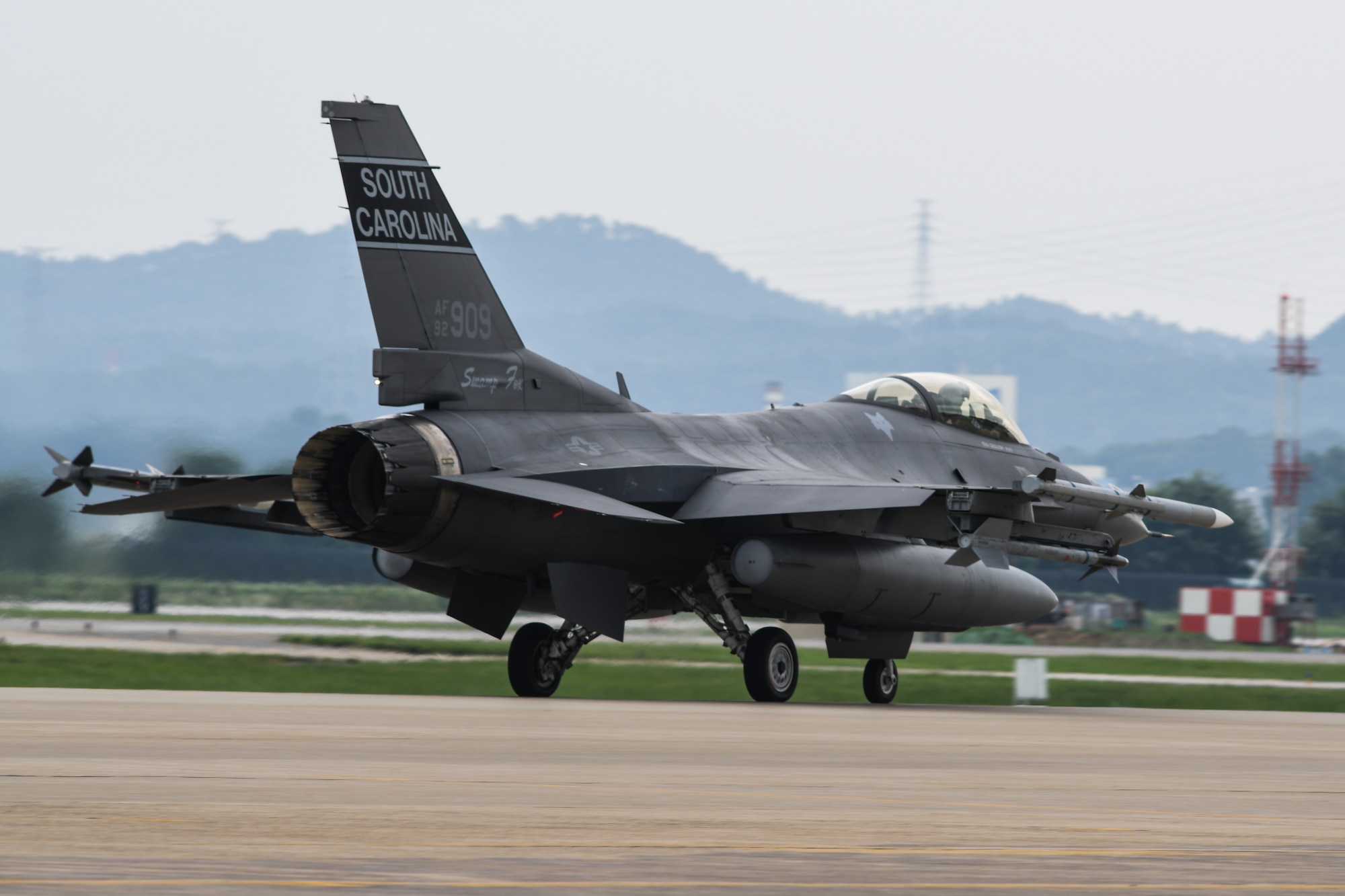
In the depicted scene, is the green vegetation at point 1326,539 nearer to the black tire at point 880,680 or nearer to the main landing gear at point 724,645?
the black tire at point 880,680

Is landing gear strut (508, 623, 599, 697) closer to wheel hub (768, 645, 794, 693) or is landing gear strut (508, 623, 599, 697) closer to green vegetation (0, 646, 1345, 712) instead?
wheel hub (768, 645, 794, 693)

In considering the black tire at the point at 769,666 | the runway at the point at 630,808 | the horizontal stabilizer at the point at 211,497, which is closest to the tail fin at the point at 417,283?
the horizontal stabilizer at the point at 211,497

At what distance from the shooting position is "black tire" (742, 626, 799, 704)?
50.4 ft

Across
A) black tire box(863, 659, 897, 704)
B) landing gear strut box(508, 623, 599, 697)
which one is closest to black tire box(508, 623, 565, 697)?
landing gear strut box(508, 623, 599, 697)

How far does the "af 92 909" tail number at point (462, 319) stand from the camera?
14.5m

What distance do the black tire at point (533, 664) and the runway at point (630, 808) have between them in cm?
534

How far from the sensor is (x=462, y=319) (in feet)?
48.1

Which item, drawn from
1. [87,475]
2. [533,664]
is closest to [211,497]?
[87,475]

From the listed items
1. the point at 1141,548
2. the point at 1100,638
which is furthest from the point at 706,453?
the point at 1141,548

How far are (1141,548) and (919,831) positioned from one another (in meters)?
81.3

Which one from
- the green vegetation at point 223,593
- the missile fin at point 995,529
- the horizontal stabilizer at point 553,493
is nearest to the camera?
the horizontal stabilizer at point 553,493

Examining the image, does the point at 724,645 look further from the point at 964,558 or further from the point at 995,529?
the point at 995,529

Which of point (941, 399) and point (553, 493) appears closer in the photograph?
point (553, 493)

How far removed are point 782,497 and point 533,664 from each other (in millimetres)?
3142
